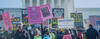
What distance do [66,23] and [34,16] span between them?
202 centimetres

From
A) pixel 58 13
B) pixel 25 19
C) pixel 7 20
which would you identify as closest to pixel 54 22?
pixel 58 13

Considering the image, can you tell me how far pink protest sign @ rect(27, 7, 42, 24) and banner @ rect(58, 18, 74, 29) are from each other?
1240mm

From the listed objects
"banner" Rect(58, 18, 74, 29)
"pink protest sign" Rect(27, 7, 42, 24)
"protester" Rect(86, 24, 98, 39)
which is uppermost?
"pink protest sign" Rect(27, 7, 42, 24)

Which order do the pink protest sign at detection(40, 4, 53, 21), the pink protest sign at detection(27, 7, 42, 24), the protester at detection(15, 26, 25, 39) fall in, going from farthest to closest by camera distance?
the pink protest sign at detection(27, 7, 42, 24) → the pink protest sign at detection(40, 4, 53, 21) → the protester at detection(15, 26, 25, 39)

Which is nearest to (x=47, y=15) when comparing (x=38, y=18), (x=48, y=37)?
(x=38, y=18)

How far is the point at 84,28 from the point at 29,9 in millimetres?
3788

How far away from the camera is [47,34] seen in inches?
458

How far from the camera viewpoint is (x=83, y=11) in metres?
12.4

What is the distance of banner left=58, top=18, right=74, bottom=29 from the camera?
38.5 ft

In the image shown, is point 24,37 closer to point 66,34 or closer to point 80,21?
point 66,34

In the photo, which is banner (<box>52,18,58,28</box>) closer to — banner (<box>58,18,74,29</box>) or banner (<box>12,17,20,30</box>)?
banner (<box>58,18,74,29</box>)

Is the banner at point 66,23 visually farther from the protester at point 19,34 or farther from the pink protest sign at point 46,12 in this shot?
the protester at point 19,34

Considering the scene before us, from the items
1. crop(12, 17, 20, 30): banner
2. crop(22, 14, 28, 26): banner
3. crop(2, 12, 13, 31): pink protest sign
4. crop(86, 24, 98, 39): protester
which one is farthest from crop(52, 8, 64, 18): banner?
crop(2, 12, 13, 31): pink protest sign

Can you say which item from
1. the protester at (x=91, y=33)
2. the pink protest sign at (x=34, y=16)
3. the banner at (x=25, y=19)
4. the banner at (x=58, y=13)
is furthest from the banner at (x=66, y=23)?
the banner at (x=25, y=19)
